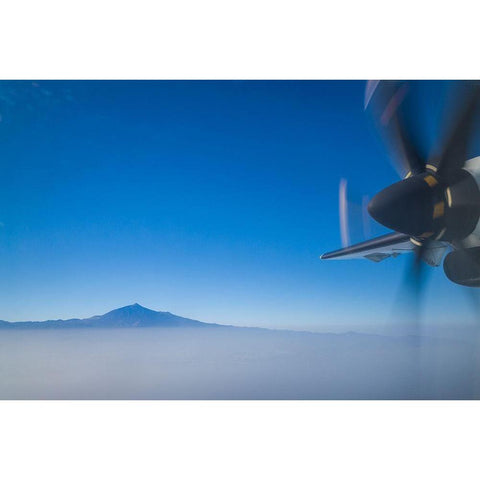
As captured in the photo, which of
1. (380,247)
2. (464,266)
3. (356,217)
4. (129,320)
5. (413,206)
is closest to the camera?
(413,206)

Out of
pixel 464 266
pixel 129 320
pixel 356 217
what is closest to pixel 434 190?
pixel 464 266

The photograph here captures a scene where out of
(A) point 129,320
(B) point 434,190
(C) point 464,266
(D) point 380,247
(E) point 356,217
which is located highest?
(E) point 356,217

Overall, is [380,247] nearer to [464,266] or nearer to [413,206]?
[464,266]

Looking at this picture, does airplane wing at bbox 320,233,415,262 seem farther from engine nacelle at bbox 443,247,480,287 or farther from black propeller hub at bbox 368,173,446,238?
black propeller hub at bbox 368,173,446,238

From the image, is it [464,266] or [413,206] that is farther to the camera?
[464,266]

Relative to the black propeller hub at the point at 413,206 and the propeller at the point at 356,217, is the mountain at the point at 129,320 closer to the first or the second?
the propeller at the point at 356,217

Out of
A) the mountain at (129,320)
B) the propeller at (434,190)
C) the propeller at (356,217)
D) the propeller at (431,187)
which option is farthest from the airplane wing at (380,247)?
the mountain at (129,320)

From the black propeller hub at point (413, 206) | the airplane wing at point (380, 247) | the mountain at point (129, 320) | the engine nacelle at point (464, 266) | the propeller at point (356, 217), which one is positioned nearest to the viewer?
the black propeller hub at point (413, 206)
